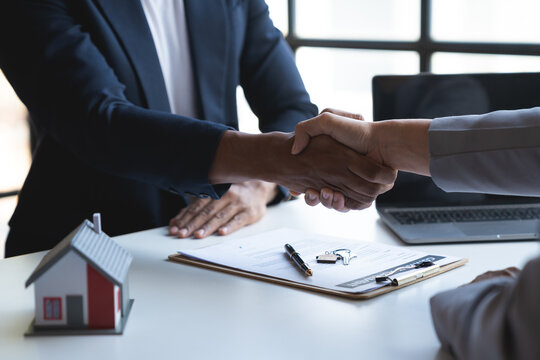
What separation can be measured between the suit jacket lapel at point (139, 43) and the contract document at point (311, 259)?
51cm

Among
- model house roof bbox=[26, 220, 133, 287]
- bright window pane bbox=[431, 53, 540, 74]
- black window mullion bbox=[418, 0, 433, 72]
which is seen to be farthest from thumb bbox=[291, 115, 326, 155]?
black window mullion bbox=[418, 0, 433, 72]

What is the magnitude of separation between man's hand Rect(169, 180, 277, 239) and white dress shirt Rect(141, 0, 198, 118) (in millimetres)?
312

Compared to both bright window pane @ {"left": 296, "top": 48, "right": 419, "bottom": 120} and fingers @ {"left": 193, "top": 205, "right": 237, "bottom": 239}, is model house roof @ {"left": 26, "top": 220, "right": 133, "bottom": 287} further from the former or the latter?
bright window pane @ {"left": 296, "top": 48, "right": 419, "bottom": 120}

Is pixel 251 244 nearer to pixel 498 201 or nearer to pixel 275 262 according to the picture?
pixel 275 262

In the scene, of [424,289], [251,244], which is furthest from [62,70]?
[424,289]

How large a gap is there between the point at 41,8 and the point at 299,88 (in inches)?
30.7

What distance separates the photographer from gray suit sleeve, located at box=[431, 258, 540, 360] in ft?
2.21

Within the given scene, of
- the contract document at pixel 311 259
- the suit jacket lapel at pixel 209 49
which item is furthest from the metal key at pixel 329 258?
the suit jacket lapel at pixel 209 49

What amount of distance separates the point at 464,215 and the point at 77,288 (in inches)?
40.6

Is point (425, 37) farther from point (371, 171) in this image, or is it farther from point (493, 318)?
point (493, 318)

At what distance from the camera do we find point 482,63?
3.21 m

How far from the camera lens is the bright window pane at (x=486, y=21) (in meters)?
3.03

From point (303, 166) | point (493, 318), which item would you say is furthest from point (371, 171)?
point (493, 318)

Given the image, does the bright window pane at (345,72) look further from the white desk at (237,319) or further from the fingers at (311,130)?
the white desk at (237,319)
